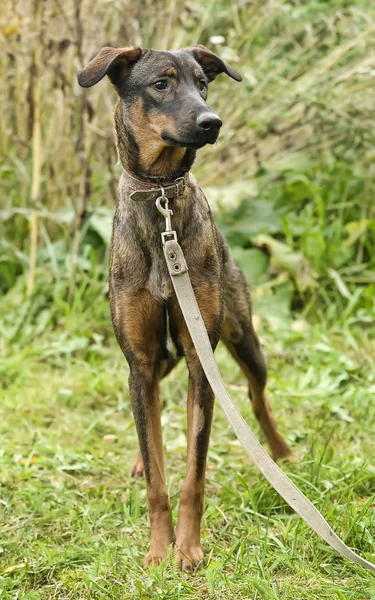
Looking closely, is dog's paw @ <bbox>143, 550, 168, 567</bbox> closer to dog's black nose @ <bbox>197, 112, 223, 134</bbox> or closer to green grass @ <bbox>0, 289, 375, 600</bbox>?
green grass @ <bbox>0, 289, 375, 600</bbox>

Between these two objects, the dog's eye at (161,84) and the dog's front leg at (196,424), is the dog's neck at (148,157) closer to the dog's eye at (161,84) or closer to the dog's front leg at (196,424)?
the dog's eye at (161,84)

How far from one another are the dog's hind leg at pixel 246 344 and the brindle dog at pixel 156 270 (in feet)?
2.02

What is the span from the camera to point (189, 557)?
3.06 m

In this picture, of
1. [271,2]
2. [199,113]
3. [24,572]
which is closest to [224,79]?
[271,2]

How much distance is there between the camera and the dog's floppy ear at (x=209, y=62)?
336 centimetres

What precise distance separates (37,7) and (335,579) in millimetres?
4498

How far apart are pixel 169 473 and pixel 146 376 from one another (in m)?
0.97

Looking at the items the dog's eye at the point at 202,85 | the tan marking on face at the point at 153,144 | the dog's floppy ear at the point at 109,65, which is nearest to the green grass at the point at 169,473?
the tan marking on face at the point at 153,144

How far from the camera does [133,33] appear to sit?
607cm

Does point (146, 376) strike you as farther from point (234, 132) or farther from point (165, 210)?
point (234, 132)

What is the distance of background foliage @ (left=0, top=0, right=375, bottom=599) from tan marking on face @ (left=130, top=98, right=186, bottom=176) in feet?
4.62

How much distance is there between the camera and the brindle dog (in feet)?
10.1

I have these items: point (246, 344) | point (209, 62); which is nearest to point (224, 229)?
point (246, 344)

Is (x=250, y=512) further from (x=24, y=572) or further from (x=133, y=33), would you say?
(x=133, y=33)
